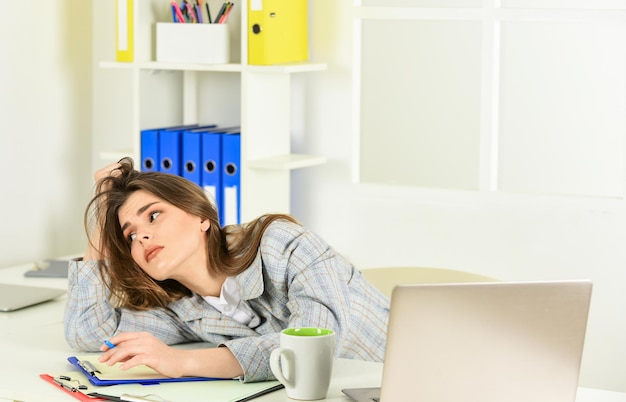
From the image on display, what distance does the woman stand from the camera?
5.81 ft

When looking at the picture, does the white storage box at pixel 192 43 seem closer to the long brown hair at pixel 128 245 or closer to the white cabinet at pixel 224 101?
the white cabinet at pixel 224 101

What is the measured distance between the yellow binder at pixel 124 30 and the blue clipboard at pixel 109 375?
157 centimetres

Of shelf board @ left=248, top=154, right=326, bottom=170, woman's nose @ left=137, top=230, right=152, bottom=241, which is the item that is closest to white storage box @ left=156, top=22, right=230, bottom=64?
shelf board @ left=248, top=154, right=326, bottom=170

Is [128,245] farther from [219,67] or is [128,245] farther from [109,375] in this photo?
[219,67]

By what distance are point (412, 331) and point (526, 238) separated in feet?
5.67

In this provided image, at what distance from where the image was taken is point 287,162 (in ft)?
9.62

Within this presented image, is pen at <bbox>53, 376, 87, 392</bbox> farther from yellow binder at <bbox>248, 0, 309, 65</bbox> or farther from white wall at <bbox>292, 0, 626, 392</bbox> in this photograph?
white wall at <bbox>292, 0, 626, 392</bbox>

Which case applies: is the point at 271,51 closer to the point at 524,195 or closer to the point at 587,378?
the point at 524,195

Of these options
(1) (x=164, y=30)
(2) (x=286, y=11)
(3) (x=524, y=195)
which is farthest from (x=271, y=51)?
(3) (x=524, y=195)

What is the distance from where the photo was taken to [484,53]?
289 centimetres

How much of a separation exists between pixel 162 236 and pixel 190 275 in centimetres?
9

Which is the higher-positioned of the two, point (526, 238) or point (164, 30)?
point (164, 30)

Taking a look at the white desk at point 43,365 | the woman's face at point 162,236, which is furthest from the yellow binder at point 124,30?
the woman's face at point 162,236

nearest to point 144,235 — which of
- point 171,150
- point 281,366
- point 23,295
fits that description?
point 281,366
